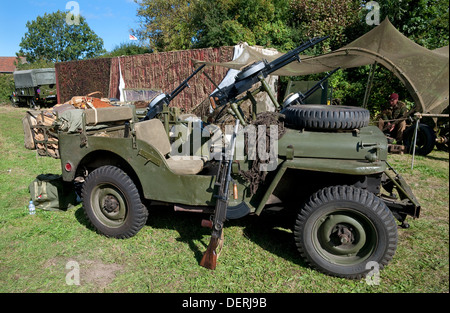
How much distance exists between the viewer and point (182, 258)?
341 centimetres

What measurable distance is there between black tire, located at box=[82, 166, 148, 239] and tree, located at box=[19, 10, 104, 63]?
47.4 metres

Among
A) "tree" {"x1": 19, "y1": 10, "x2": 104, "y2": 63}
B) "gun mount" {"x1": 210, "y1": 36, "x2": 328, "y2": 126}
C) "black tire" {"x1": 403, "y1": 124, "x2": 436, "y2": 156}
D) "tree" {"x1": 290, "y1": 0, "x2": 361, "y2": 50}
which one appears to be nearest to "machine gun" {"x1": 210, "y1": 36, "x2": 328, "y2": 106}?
"gun mount" {"x1": 210, "y1": 36, "x2": 328, "y2": 126}

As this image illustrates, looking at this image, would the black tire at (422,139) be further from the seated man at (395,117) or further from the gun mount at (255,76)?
the gun mount at (255,76)

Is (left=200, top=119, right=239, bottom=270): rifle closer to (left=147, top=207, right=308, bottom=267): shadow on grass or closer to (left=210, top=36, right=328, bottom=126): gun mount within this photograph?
(left=147, top=207, right=308, bottom=267): shadow on grass

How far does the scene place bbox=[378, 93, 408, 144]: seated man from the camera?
851 centimetres

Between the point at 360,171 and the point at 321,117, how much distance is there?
634 mm

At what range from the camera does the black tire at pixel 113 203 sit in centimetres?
365

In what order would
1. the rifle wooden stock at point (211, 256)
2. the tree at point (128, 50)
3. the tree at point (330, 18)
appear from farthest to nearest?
the tree at point (128, 50), the tree at point (330, 18), the rifle wooden stock at point (211, 256)

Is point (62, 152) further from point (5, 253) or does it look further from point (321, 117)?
point (321, 117)

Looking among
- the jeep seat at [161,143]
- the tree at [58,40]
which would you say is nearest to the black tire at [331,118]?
the jeep seat at [161,143]

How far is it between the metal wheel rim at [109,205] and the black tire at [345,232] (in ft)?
6.74

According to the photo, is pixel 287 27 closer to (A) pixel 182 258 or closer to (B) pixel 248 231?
(B) pixel 248 231

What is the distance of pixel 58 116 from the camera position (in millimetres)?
3912

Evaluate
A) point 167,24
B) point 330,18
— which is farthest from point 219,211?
point 167,24
